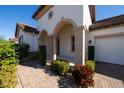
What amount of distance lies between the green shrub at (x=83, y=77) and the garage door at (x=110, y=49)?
16.6 ft

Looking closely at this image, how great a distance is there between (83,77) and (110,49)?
5.81 m

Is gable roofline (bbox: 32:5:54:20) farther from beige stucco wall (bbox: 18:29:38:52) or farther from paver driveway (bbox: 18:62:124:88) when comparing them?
paver driveway (bbox: 18:62:124:88)

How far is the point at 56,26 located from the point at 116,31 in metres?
→ 5.79

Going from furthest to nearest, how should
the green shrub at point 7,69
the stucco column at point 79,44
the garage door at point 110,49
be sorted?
the garage door at point 110,49
the stucco column at point 79,44
the green shrub at point 7,69

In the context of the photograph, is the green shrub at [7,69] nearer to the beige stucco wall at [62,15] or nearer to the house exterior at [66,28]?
the house exterior at [66,28]

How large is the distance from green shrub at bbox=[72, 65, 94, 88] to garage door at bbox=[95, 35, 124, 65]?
5.07m

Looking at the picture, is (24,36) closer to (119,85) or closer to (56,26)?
(56,26)

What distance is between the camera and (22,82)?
6.48 meters

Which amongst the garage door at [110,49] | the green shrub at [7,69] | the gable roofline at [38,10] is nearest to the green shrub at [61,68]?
the green shrub at [7,69]

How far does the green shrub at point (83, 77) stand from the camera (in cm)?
650

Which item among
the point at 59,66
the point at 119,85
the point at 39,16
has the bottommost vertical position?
the point at 119,85

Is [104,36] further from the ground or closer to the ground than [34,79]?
further from the ground

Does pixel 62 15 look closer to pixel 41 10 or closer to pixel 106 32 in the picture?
pixel 106 32
